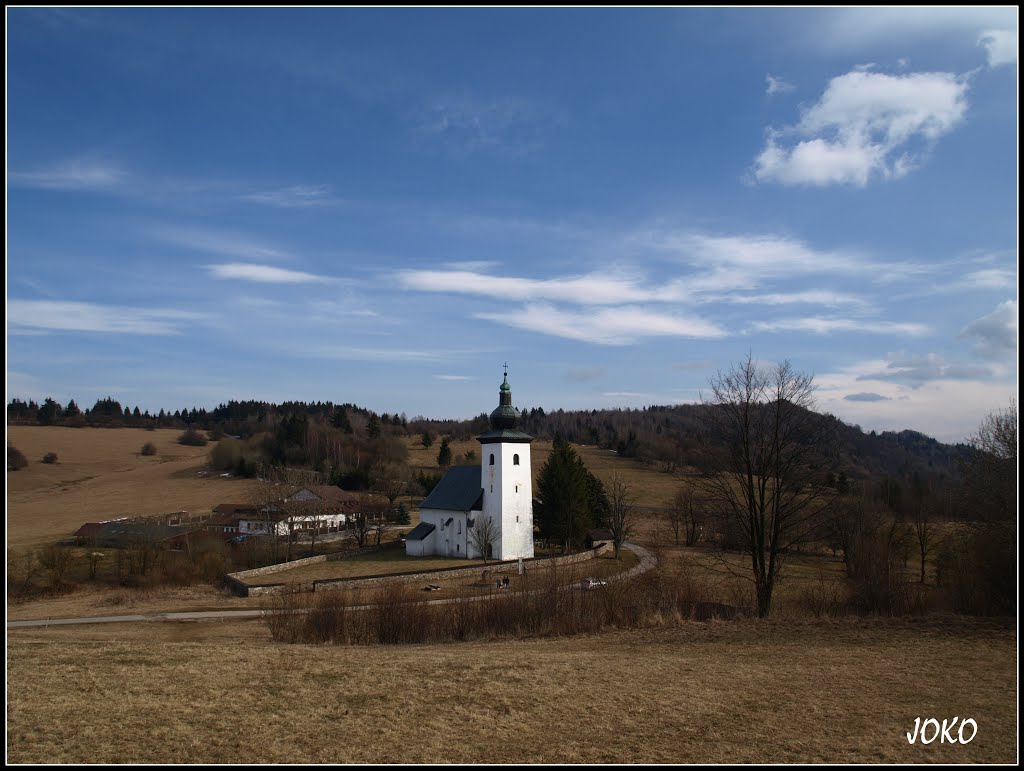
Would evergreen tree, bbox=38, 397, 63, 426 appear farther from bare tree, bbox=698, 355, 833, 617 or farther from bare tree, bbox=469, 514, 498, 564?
bare tree, bbox=698, 355, 833, 617

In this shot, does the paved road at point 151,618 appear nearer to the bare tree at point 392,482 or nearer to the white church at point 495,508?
the white church at point 495,508

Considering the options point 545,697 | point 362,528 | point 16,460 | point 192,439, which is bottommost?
point 362,528

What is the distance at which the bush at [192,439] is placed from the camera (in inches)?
4560

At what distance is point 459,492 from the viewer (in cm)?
5131

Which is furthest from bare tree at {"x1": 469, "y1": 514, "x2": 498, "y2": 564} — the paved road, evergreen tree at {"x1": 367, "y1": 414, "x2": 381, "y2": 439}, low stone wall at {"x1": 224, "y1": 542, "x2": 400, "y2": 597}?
evergreen tree at {"x1": 367, "y1": 414, "x2": 381, "y2": 439}

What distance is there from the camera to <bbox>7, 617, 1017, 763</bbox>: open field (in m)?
8.42

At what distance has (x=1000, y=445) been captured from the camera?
958 inches

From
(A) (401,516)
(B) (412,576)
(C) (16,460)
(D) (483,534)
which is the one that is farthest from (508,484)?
(C) (16,460)

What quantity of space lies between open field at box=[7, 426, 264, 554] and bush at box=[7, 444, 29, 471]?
119 centimetres

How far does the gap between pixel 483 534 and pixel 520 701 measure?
36.8 meters

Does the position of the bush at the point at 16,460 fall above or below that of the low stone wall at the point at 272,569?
above

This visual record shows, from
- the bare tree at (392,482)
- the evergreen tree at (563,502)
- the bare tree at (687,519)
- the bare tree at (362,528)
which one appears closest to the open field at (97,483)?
the bare tree at (392,482)

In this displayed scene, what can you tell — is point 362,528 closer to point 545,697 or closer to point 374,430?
point 545,697

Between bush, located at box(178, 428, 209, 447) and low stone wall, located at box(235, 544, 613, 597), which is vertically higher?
bush, located at box(178, 428, 209, 447)
